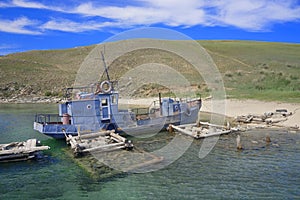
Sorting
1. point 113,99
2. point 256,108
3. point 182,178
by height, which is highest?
point 113,99

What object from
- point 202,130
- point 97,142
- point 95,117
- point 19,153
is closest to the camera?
point 19,153

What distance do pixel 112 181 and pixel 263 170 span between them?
7577 millimetres

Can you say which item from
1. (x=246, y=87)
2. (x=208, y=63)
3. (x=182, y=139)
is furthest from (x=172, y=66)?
(x=182, y=139)

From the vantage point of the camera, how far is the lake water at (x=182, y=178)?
12414 mm

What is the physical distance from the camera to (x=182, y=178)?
46.0 feet

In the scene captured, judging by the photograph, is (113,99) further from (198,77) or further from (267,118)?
(198,77)

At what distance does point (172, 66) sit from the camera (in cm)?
6881

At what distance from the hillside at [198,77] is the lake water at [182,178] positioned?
2104 cm

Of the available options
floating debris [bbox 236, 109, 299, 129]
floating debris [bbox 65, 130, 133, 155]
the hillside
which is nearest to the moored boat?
floating debris [bbox 65, 130, 133, 155]

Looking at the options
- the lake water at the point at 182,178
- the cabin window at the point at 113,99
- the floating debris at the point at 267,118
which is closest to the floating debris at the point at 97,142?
the lake water at the point at 182,178

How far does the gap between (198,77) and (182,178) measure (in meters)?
47.4

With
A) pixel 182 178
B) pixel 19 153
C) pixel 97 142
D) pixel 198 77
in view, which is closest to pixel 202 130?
pixel 97 142

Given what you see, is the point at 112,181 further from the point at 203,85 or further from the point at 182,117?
the point at 203,85

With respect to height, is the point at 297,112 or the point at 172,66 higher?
the point at 172,66
